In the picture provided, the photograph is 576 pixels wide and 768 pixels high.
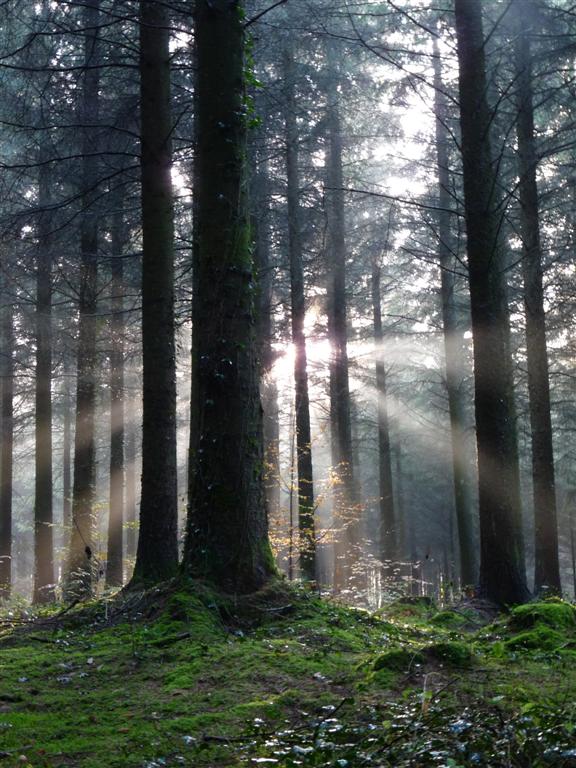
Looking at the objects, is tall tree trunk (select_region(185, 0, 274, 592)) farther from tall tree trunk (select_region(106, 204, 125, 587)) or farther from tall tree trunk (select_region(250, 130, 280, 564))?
tall tree trunk (select_region(106, 204, 125, 587))

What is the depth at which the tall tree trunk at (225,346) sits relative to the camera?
6797mm

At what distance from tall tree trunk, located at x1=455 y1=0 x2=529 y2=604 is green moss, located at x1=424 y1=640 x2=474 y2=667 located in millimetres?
4519

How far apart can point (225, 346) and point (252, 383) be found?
0.43 metres

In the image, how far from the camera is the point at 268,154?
18.5m

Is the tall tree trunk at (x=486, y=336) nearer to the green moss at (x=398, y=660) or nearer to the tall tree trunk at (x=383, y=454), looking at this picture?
the green moss at (x=398, y=660)

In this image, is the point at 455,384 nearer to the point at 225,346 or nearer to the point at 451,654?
the point at 225,346

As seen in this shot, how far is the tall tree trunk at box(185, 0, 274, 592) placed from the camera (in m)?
6.80

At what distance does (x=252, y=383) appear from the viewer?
7.15 m

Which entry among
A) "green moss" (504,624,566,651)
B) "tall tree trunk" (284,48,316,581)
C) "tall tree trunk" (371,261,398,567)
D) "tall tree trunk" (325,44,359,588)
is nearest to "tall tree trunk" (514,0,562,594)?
"tall tree trunk" (284,48,316,581)

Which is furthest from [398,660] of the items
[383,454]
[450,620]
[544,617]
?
[383,454]

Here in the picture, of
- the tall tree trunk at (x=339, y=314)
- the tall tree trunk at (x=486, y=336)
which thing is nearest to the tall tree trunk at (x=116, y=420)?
the tall tree trunk at (x=339, y=314)

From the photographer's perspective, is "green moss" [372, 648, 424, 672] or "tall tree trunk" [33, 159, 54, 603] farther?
"tall tree trunk" [33, 159, 54, 603]

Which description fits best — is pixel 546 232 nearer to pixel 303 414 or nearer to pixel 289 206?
pixel 289 206

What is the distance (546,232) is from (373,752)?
1722 centimetres
